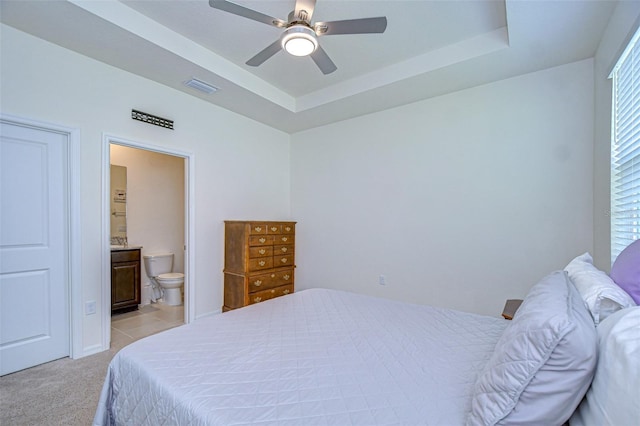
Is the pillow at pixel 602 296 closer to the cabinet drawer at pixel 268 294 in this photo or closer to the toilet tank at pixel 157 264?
the cabinet drawer at pixel 268 294

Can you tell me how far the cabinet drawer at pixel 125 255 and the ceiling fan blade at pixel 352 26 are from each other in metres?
3.60

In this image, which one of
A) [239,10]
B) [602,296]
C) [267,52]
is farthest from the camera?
[267,52]

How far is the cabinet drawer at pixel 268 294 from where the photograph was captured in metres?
3.70

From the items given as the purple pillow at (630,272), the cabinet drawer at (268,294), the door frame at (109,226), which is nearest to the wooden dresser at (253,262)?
the cabinet drawer at (268,294)

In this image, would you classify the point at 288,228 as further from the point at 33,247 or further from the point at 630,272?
the point at 630,272

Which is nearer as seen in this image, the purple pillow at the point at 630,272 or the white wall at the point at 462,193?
the purple pillow at the point at 630,272

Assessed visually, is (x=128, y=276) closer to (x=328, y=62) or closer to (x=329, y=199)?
(x=329, y=199)

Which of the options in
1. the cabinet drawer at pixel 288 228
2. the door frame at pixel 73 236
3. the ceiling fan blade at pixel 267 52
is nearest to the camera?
the ceiling fan blade at pixel 267 52

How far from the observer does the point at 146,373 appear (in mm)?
1222

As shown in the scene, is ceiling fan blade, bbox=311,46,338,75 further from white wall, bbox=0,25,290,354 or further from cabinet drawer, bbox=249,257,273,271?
cabinet drawer, bbox=249,257,273,271

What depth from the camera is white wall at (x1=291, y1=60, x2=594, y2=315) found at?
8.96 ft

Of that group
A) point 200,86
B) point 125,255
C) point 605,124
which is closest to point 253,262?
point 125,255

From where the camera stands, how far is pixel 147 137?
315 cm

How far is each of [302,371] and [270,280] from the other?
2754 millimetres
